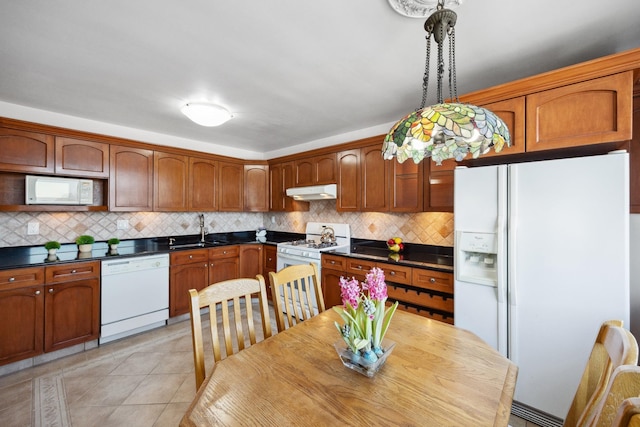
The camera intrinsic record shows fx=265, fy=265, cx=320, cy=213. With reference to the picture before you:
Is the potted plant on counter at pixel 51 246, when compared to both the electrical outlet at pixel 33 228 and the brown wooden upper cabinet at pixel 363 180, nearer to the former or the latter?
the electrical outlet at pixel 33 228

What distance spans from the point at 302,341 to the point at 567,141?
6.38ft

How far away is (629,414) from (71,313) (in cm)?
351

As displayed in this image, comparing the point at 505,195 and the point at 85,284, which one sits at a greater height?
the point at 505,195

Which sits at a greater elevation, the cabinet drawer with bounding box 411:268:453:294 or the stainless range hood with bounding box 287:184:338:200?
the stainless range hood with bounding box 287:184:338:200

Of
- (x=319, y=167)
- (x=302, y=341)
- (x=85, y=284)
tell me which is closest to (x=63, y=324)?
(x=85, y=284)

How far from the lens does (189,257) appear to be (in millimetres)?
3244

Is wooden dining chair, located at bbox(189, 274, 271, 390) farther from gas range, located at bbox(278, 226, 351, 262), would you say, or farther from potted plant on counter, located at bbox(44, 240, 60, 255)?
potted plant on counter, located at bbox(44, 240, 60, 255)

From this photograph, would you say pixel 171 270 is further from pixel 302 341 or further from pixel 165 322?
pixel 302 341

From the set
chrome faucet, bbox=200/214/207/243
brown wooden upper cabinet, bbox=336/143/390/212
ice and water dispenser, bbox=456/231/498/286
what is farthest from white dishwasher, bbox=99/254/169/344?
ice and water dispenser, bbox=456/231/498/286

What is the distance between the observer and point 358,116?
2904mm

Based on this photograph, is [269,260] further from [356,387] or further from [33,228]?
[356,387]

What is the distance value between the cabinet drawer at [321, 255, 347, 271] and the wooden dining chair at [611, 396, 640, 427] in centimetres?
245

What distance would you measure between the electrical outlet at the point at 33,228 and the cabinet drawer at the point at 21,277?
0.71 metres

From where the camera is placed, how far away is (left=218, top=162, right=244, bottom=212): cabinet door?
3.88 metres
